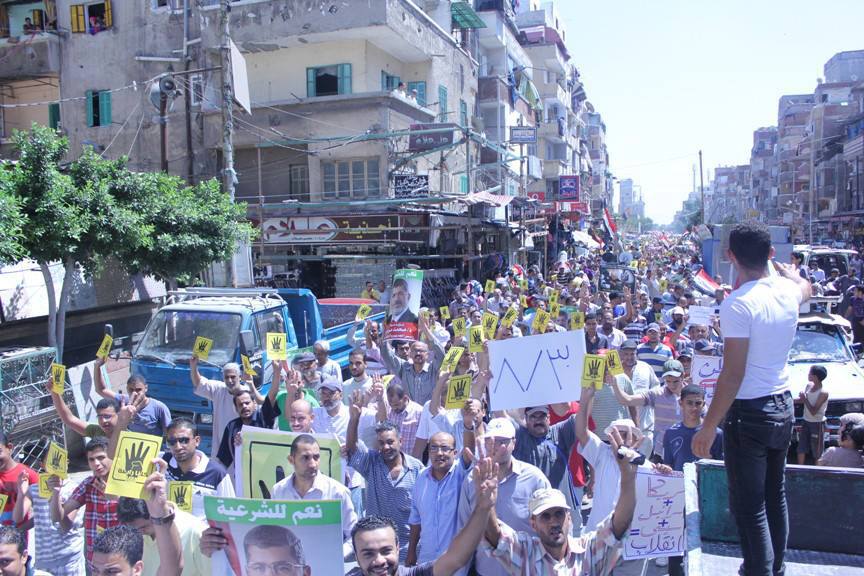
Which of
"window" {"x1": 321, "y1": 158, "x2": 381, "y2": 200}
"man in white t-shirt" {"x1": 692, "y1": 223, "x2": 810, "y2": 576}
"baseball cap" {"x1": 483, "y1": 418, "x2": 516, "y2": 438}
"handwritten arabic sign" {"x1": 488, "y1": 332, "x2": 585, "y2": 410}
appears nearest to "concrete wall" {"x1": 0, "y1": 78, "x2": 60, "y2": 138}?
"window" {"x1": 321, "y1": 158, "x2": 381, "y2": 200}

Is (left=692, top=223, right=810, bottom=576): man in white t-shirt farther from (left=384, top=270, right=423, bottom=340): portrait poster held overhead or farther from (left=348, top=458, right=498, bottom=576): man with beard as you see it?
(left=384, top=270, right=423, bottom=340): portrait poster held overhead

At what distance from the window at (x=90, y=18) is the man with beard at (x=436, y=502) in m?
24.5

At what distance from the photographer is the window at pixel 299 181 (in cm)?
2364

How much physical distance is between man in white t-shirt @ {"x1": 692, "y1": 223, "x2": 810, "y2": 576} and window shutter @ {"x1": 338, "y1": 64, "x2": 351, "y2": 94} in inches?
822

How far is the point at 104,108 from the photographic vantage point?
24.4 m

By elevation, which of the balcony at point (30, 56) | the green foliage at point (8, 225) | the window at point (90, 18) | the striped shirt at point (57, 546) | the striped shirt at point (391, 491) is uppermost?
the window at point (90, 18)

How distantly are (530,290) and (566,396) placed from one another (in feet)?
51.3

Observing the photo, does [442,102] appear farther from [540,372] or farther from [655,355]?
[540,372]

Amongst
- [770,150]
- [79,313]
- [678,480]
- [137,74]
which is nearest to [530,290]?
[79,313]

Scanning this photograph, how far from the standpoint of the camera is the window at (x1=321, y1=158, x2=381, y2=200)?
2256 centimetres

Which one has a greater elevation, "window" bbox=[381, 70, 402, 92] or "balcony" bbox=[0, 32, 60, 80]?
"balcony" bbox=[0, 32, 60, 80]

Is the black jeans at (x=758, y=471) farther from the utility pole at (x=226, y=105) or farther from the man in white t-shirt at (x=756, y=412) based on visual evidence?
the utility pole at (x=226, y=105)

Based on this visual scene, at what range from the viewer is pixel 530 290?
2086cm

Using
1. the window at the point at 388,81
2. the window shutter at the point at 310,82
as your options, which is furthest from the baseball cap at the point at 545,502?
the window at the point at 388,81
